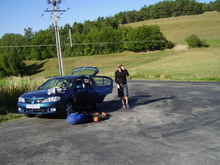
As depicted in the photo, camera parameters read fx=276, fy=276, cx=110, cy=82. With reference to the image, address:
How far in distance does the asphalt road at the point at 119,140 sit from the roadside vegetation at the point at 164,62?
14.6 feet

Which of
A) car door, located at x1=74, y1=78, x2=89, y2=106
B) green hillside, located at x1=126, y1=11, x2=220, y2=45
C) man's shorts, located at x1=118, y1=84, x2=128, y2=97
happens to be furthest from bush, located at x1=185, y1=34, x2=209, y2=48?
car door, located at x1=74, y1=78, x2=89, y2=106

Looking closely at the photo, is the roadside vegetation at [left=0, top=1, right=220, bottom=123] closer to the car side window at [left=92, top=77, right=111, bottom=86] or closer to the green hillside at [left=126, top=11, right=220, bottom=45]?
the green hillside at [left=126, top=11, right=220, bottom=45]

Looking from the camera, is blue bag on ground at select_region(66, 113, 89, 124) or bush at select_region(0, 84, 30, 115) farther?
bush at select_region(0, 84, 30, 115)

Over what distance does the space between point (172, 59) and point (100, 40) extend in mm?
48868

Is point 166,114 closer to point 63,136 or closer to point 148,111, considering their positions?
point 148,111

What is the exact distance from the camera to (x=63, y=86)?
10250 millimetres

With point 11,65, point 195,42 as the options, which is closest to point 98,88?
point 195,42

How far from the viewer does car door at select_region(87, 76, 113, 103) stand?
35.6ft

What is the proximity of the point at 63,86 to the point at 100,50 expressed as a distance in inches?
3757

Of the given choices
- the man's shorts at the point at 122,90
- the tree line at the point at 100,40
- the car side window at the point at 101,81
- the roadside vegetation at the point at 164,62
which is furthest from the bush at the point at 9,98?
the tree line at the point at 100,40

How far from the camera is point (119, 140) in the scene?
6.52 m

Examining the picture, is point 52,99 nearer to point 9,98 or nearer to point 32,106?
point 32,106

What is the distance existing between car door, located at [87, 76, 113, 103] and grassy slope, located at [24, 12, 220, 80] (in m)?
23.0

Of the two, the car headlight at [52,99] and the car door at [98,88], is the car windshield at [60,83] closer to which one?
the car door at [98,88]
